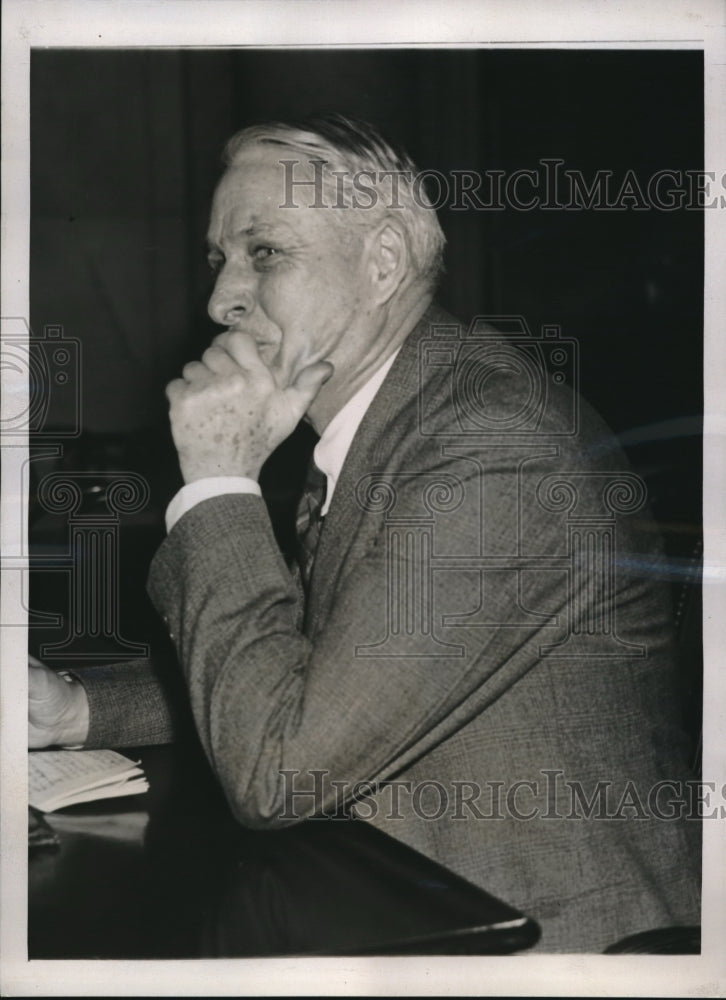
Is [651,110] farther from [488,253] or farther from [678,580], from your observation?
[678,580]

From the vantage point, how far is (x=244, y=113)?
5.25ft

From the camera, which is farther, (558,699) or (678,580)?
(678,580)

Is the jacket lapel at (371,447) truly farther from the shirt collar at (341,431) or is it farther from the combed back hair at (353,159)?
the combed back hair at (353,159)

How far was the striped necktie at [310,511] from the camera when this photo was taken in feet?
5.33

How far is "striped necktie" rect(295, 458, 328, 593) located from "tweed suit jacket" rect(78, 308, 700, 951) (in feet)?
0.16

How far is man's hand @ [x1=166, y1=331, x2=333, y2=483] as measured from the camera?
1.56 m

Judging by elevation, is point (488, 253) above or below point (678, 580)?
above

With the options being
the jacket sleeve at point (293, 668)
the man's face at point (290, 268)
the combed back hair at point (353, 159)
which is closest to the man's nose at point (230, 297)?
the man's face at point (290, 268)

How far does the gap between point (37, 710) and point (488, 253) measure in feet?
3.45

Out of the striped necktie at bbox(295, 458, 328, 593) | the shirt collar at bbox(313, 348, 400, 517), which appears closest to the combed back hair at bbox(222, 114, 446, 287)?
the shirt collar at bbox(313, 348, 400, 517)

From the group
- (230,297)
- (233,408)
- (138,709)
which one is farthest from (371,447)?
(138,709)

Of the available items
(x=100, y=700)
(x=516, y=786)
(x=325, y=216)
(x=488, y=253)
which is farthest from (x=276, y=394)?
(x=516, y=786)

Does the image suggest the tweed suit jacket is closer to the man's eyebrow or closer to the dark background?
the dark background

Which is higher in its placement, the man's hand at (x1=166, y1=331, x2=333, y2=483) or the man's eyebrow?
the man's eyebrow
